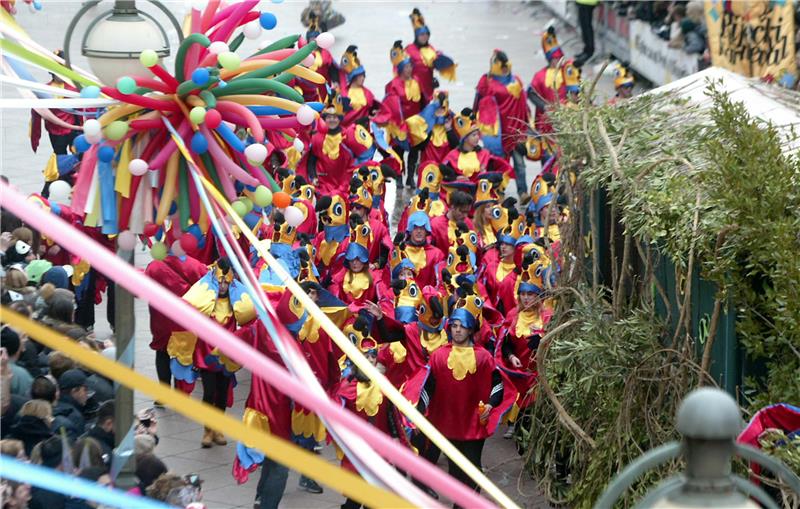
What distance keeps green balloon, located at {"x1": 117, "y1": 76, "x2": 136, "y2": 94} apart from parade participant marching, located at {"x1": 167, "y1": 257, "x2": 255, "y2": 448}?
425 centimetres

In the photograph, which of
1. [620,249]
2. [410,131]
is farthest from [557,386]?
[410,131]

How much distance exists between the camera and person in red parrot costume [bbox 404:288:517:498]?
28.5 feet

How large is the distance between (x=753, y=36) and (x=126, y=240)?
7946mm

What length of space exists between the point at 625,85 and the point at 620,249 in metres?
7.73

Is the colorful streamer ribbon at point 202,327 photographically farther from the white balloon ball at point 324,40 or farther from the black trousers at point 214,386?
the black trousers at point 214,386

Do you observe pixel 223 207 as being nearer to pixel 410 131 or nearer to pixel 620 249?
pixel 620 249

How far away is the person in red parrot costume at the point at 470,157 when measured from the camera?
580 inches

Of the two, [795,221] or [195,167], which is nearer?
[195,167]

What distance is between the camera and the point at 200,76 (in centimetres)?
530

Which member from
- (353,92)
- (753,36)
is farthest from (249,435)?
(353,92)

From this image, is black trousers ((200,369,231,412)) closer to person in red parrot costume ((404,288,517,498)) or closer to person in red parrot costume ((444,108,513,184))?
person in red parrot costume ((404,288,517,498))

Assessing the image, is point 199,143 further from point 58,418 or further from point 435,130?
point 435,130

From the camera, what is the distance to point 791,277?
6145 mm

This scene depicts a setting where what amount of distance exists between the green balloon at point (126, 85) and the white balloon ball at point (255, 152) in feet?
1.70
